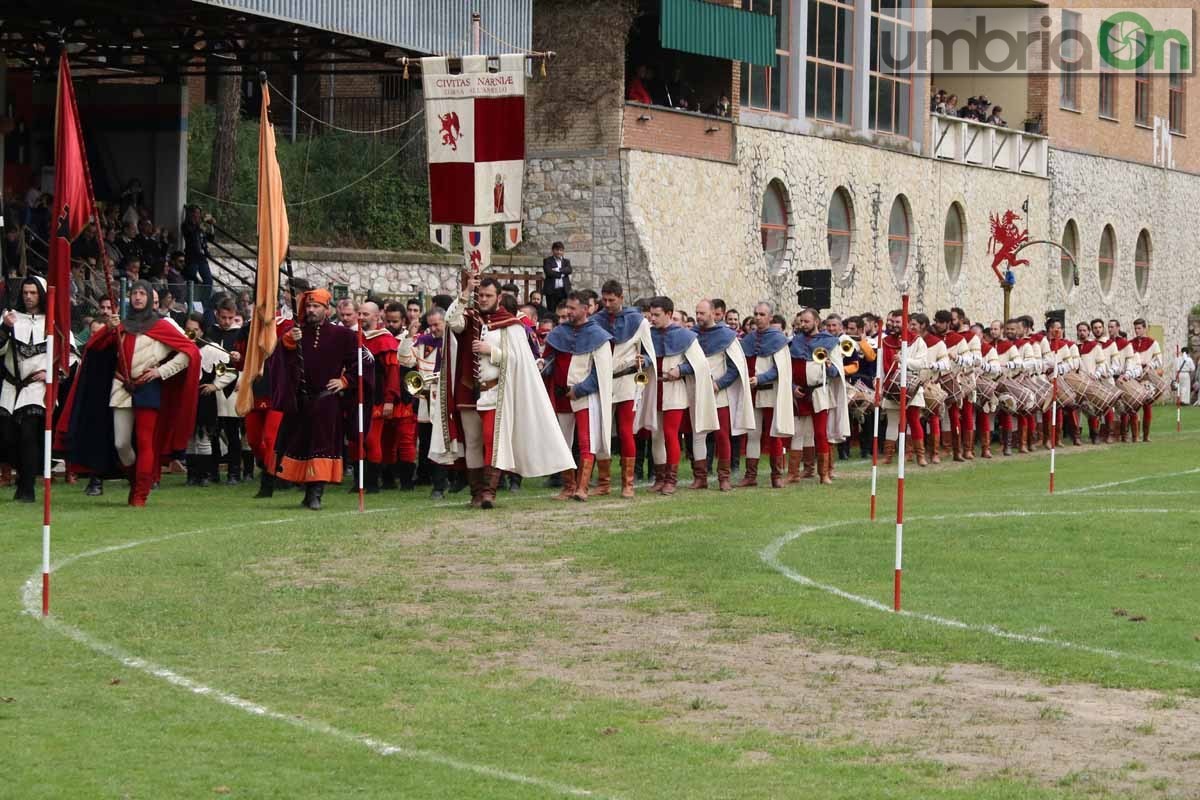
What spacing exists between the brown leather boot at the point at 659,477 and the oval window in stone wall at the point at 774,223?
2153 centimetres

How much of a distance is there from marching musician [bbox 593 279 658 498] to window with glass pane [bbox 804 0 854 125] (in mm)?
24007

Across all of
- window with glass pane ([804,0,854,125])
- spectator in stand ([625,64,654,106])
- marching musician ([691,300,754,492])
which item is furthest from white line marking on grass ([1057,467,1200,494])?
window with glass pane ([804,0,854,125])

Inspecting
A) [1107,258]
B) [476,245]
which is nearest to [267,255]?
[476,245]

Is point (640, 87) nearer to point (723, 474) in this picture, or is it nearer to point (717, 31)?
point (717, 31)

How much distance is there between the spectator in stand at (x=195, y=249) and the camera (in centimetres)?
3065

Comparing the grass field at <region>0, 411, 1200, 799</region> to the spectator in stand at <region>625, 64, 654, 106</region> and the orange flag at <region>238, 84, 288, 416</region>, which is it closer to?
the orange flag at <region>238, 84, 288, 416</region>

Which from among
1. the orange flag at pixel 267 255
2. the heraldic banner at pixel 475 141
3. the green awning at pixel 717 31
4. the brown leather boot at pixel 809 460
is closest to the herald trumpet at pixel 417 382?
the heraldic banner at pixel 475 141

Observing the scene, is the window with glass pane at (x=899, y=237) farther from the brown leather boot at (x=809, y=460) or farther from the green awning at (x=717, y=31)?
the brown leather boot at (x=809, y=460)

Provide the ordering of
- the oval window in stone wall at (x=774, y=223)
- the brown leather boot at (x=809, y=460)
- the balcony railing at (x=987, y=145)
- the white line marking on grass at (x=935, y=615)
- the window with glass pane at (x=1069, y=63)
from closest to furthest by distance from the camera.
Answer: the white line marking on grass at (x=935, y=615) → the brown leather boot at (x=809, y=460) → the oval window in stone wall at (x=774, y=223) → the balcony railing at (x=987, y=145) → the window with glass pane at (x=1069, y=63)

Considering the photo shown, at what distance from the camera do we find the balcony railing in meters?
50.1

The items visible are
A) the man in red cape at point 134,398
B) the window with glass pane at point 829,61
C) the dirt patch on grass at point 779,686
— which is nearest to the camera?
the dirt patch on grass at point 779,686

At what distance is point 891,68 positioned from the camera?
47781mm

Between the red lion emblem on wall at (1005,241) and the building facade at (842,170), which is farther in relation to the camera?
the red lion emblem on wall at (1005,241)

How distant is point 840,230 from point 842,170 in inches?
50.2
